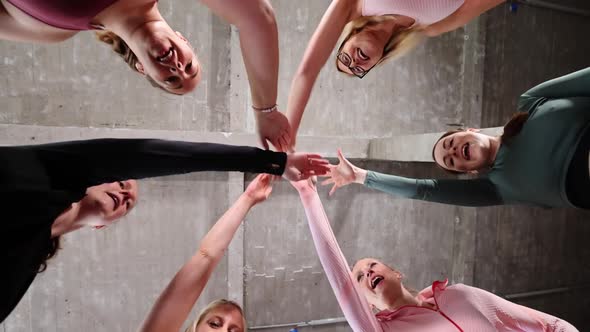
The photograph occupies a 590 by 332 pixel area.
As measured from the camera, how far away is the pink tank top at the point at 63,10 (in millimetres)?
1317

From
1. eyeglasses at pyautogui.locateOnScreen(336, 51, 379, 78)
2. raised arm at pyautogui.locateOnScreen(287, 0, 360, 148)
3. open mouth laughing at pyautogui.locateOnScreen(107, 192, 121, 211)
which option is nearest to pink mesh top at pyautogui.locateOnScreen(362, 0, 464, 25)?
raised arm at pyautogui.locateOnScreen(287, 0, 360, 148)

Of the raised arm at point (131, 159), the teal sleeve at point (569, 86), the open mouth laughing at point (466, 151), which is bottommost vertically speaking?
the raised arm at point (131, 159)

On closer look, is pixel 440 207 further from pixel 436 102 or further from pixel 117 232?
pixel 117 232

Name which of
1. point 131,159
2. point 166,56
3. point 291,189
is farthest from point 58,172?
point 291,189

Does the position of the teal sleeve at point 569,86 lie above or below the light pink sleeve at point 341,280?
above

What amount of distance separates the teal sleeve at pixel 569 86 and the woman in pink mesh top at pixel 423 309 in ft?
3.57

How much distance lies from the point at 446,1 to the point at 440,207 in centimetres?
224

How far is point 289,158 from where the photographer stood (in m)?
1.45

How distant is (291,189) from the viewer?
3.21 metres

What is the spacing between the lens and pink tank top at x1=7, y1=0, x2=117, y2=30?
1.32 metres

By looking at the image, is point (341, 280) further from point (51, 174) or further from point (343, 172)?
point (51, 174)

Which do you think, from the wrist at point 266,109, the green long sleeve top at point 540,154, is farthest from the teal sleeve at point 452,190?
the wrist at point 266,109

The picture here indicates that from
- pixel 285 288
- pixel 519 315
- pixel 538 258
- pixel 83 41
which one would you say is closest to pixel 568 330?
pixel 519 315

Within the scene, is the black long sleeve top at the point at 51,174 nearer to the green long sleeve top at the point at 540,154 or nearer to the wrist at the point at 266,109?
the wrist at the point at 266,109
